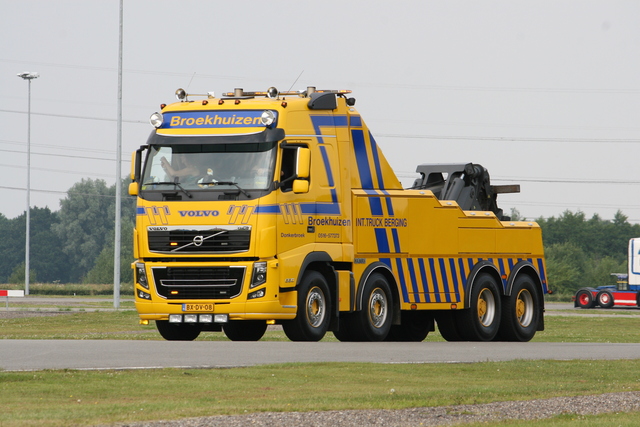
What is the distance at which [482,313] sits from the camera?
2359 cm

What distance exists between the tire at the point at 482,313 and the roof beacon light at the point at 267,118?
20.3 feet

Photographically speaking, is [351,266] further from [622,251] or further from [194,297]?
[622,251]

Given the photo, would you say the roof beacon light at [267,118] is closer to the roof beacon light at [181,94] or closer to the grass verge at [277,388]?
the roof beacon light at [181,94]

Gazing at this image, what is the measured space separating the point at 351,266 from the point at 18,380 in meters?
8.59

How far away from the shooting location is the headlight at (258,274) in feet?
61.2

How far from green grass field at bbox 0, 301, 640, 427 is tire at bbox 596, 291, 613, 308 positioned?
38327 mm

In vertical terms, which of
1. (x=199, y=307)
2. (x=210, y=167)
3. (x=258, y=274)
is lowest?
(x=199, y=307)

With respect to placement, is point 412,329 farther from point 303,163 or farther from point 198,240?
point 198,240

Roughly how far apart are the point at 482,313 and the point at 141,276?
730 cm

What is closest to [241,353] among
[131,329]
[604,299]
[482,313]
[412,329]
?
[482,313]

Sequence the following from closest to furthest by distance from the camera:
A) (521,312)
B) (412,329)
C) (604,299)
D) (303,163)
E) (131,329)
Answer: (303,163), (412,329), (521,312), (131,329), (604,299)

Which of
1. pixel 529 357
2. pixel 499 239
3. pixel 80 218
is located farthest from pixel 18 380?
pixel 80 218

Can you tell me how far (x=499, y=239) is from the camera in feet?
78.9

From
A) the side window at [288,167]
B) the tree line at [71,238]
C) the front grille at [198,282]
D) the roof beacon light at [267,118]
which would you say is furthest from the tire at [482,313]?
the tree line at [71,238]
